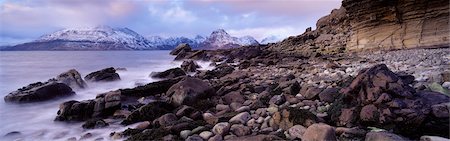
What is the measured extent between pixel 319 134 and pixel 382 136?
751mm

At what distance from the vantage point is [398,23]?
15.6 metres

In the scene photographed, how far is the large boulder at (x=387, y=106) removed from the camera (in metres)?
5.00

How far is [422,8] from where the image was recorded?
14609mm

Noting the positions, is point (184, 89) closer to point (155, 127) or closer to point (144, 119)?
point (144, 119)

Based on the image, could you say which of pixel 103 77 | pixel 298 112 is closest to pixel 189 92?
pixel 298 112

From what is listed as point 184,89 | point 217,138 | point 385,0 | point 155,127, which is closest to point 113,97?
point 184,89

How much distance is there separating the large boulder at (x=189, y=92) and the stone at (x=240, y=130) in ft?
9.77

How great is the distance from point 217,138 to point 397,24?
13.1m

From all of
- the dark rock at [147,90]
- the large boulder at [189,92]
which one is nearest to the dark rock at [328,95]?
the large boulder at [189,92]

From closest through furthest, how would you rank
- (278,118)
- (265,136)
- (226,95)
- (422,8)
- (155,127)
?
(265,136), (278,118), (155,127), (226,95), (422,8)

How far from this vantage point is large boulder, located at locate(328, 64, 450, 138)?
5.00 meters

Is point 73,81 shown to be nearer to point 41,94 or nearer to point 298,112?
point 41,94

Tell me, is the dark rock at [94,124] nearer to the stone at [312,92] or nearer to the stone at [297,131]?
the stone at [297,131]

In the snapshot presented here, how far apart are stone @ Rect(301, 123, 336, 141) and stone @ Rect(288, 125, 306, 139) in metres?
0.27
